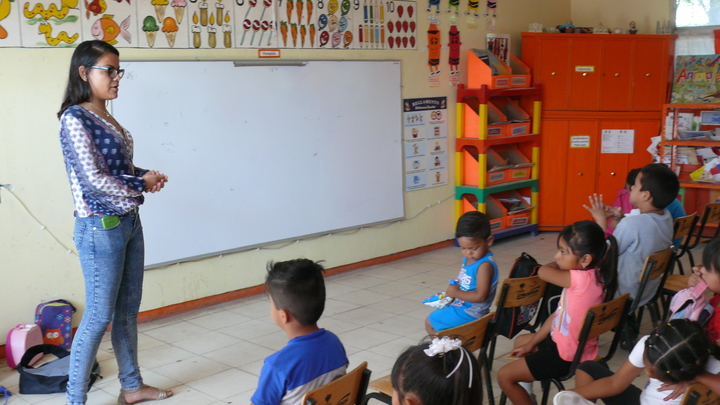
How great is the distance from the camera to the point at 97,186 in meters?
2.71

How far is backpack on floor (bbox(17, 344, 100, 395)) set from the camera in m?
3.25

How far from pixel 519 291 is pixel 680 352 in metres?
0.98

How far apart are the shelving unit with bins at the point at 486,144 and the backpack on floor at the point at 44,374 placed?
3.76 metres

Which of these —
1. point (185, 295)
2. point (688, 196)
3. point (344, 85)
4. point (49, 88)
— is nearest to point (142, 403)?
point (185, 295)

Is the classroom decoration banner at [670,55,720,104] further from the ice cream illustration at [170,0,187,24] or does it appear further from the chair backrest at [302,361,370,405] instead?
the chair backrest at [302,361,370,405]

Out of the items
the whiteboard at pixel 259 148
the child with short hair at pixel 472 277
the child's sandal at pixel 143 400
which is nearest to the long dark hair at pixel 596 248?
the child with short hair at pixel 472 277

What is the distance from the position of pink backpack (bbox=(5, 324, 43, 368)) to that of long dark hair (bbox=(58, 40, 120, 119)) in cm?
144

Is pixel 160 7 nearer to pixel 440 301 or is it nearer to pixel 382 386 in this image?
pixel 440 301

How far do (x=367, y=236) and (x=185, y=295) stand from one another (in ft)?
5.50

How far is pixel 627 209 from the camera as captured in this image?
4.41 meters

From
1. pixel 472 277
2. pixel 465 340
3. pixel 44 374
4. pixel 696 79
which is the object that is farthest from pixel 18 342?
pixel 696 79

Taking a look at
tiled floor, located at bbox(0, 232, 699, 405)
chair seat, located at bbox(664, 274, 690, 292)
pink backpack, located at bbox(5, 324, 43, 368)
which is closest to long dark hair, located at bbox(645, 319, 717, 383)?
tiled floor, located at bbox(0, 232, 699, 405)

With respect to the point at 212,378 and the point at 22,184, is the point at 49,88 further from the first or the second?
the point at 212,378

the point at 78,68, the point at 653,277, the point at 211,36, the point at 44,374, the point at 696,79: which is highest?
the point at 211,36
